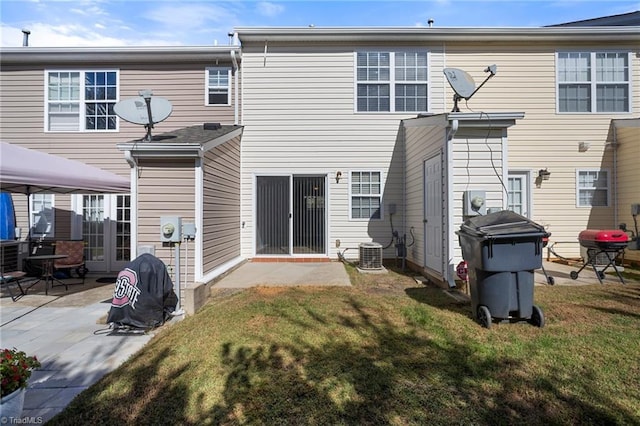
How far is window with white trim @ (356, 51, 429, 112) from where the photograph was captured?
8.38m

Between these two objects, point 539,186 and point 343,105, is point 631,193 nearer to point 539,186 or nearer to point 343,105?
point 539,186

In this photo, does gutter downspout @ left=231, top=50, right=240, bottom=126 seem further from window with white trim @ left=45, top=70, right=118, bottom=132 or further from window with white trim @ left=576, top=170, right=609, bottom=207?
window with white trim @ left=576, top=170, right=609, bottom=207

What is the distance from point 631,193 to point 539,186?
188cm

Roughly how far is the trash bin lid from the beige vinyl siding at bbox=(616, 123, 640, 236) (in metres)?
6.10

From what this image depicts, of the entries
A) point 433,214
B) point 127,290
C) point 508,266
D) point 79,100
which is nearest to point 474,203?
point 433,214

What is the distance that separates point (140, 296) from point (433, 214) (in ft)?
16.2

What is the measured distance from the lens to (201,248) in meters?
5.36

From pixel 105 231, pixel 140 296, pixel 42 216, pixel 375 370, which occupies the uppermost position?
pixel 42 216

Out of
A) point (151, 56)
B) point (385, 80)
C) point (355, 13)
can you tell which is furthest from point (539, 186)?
point (151, 56)

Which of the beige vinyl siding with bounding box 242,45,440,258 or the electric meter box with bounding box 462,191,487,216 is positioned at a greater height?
the beige vinyl siding with bounding box 242,45,440,258

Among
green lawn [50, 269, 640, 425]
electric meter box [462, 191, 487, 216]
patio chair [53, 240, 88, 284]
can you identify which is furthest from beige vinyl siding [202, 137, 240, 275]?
electric meter box [462, 191, 487, 216]

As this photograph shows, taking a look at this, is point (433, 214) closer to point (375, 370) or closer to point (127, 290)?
point (375, 370)

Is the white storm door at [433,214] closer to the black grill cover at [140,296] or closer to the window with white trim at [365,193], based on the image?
the window with white trim at [365,193]

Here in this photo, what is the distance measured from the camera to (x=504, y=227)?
3.67m
